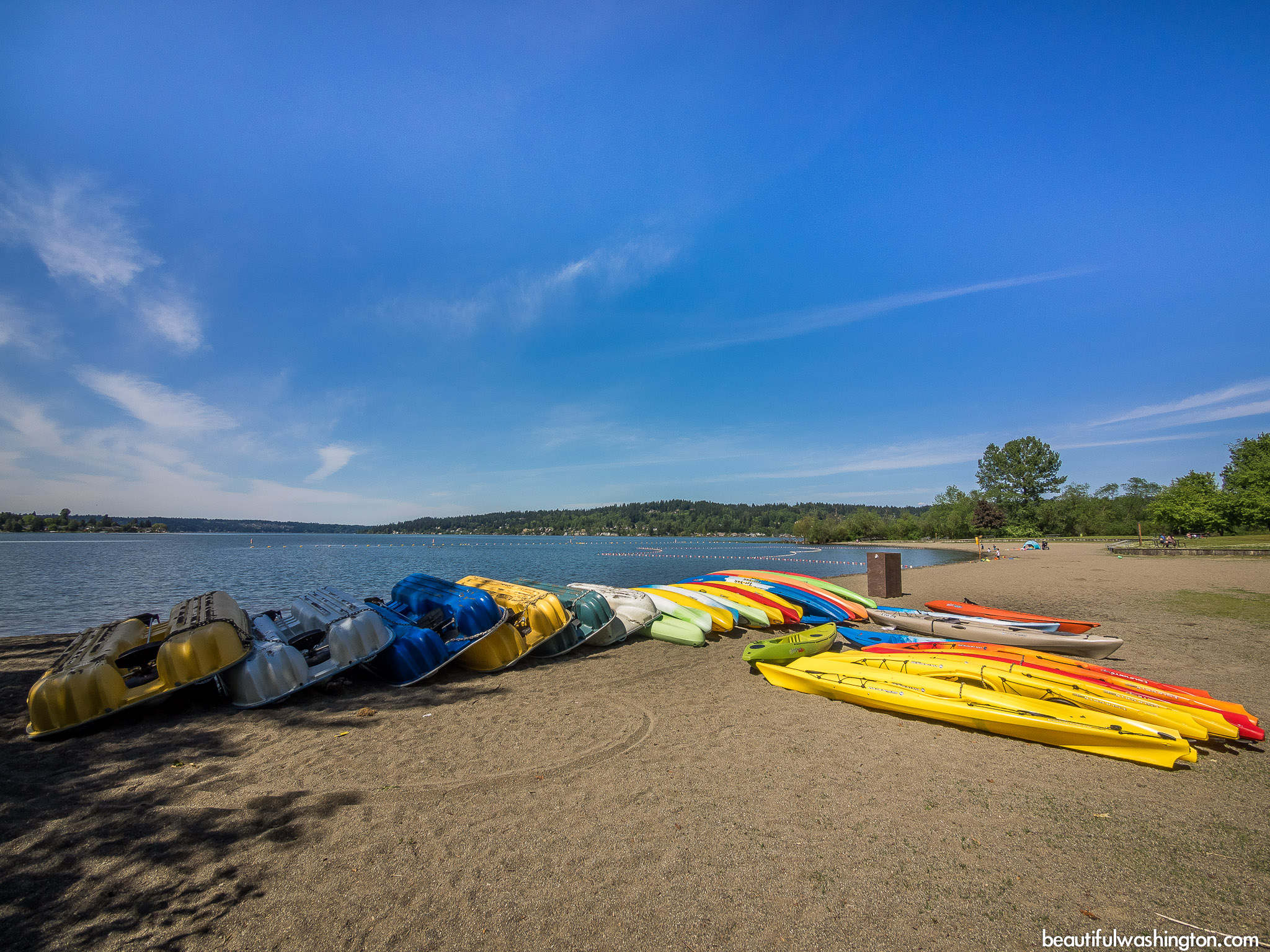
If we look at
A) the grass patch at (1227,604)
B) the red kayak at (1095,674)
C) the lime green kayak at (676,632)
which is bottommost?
the grass patch at (1227,604)

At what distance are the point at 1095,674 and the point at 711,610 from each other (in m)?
6.90

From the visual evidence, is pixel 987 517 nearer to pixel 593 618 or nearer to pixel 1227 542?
pixel 1227 542

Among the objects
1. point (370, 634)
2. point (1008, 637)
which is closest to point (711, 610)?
point (1008, 637)

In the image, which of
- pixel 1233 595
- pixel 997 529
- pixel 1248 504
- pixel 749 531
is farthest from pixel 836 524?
pixel 1233 595

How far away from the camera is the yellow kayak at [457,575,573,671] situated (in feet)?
28.6

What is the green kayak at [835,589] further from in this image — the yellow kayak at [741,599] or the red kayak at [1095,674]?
the red kayak at [1095,674]

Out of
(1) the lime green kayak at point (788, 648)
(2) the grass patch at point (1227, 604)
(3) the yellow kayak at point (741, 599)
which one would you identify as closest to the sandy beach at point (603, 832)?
(1) the lime green kayak at point (788, 648)

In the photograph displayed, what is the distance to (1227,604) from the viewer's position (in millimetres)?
13266

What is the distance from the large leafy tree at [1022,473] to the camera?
8262cm

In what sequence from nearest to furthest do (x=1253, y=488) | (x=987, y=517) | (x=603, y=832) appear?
1. (x=603, y=832)
2. (x=1253, y=488)
3. (x=987, y=517)

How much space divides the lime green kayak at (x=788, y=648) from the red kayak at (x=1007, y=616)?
13.8 feet

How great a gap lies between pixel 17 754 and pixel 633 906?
21.7 ft

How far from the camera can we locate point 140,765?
5094 mm

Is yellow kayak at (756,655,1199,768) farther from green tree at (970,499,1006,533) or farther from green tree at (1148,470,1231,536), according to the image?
green tree at (970,499,1006,533)
